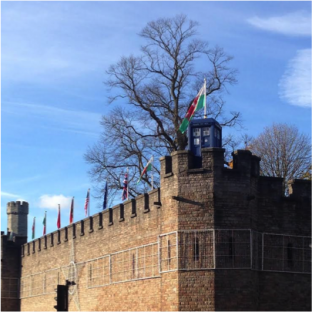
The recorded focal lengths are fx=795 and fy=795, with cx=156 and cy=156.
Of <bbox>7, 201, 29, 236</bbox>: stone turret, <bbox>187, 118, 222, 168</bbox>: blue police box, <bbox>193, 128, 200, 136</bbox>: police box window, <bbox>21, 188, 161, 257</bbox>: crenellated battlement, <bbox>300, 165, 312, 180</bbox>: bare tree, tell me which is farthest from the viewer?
<bbox>7, 201, 29, 236</bbox>: stone turret

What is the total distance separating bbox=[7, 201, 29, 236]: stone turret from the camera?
213 ft

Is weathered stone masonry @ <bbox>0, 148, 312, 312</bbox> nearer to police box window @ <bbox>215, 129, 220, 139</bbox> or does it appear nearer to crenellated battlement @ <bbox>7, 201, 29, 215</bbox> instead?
police box window @ <bbox>215, 129, 220, 139</bbox>

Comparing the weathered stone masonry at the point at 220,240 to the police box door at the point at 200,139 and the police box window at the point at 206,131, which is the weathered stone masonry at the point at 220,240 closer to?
the police box door at the point at 200,139

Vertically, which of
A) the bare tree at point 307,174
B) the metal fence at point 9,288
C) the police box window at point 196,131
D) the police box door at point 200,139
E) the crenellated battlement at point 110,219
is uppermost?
the bare tree at point 307,174

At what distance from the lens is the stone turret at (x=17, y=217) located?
65.0 meters

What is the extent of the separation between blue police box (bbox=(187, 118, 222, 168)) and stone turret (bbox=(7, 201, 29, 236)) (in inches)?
1483

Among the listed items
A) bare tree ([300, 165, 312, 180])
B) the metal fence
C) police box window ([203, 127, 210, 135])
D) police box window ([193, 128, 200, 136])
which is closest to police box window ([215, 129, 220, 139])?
police box window ([203, 127, 210, 135])

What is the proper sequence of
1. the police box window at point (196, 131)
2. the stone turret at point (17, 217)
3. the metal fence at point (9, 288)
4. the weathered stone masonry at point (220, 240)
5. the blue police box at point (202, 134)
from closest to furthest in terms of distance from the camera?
the weathered stone masonry at point (220, 240), the blue police box at point (202, 134), the police box window at point (196, 131), the metal fence at point (9, 288), the stone turret at point (17, 217)

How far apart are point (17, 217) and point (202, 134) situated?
126 feet

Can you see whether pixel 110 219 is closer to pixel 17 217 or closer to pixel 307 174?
pixel 307 174

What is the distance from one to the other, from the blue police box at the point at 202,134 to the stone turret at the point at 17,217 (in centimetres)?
3768

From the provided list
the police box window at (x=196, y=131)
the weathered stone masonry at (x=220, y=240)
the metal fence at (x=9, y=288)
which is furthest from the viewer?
the metal fence at (x=9, y=288)

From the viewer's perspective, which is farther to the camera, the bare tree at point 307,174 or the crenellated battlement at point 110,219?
the bare tree at point 307,174

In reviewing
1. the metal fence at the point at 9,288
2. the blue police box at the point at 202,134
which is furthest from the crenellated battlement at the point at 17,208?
the blue police box at the point at 202,134
